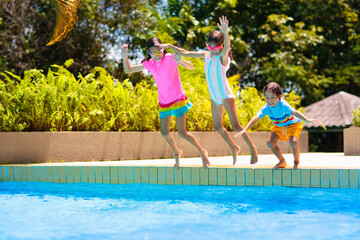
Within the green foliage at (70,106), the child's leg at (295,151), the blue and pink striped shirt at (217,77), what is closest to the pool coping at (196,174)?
the child's leg at (295,151)

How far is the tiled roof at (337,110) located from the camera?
12938 mm

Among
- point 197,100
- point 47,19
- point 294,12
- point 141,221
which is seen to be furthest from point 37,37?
point 141,221

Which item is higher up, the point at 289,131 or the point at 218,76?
the point at 218,76

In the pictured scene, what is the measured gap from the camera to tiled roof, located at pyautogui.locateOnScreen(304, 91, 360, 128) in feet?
42.4

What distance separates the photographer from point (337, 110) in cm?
1336

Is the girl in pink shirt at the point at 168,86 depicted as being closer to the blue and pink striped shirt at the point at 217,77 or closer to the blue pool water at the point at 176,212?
the blue and pink striped shirt at the point at 217,77

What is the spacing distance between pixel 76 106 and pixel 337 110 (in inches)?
318

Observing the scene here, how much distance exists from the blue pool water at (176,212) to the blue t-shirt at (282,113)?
2.76 feet

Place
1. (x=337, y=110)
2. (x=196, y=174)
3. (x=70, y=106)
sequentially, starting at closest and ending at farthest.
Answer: (x=196, y=174)
(x=70, y=106)
(x=337, y=110)

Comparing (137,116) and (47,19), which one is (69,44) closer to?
(47,19)

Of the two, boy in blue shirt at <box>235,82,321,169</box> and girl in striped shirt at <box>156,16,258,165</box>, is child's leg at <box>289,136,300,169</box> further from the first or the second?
girl in striped shirt at <box>156,16,258,165</box>

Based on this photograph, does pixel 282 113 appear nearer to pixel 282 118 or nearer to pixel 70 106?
pixel 282 118

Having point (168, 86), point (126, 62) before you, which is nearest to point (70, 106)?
point (126, 62)

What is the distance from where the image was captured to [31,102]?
771cm
